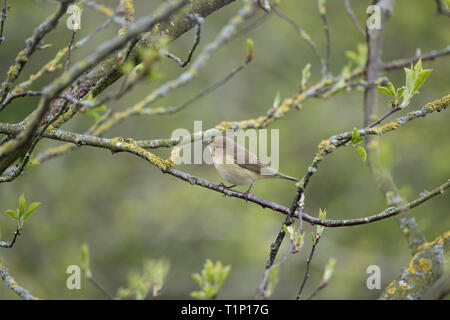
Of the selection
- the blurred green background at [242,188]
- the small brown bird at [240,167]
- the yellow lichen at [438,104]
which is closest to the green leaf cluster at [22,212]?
the small brown bird at [240,167]

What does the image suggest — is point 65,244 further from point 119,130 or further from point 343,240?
point 343,240

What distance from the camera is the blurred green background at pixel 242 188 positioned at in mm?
7195

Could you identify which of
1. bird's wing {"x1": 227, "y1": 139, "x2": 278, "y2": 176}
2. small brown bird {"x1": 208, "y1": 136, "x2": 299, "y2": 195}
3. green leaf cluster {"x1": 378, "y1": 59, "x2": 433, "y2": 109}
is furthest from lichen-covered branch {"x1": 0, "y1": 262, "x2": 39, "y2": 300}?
bird's wing {"x1": 227, "y1": 139, "x2": 278, "y2": 176}

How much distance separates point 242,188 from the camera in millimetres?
7742

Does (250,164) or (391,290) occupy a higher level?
(250,164)

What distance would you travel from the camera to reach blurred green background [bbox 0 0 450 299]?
7195 mm

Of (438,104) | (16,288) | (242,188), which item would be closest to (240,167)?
(438,104)

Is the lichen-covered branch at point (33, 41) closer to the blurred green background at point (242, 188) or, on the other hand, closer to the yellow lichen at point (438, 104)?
the yellow lichen at point (438, 104)

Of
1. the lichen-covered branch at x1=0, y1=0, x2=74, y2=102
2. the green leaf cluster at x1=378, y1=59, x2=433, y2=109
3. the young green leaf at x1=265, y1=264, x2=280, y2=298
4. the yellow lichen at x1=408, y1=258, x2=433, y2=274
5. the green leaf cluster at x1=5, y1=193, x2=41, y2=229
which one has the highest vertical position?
the green leaf cluster at x1=378, y1=59, x2=433, y2=109

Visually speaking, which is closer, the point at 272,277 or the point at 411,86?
the point at 272,277

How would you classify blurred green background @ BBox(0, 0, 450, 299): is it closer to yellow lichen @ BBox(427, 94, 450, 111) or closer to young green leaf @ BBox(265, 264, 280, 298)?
yellow lichen @ BBox(427, 94, 450, 111)

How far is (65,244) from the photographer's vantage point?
7477 millimetres

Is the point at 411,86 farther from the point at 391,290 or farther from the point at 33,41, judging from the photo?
the point at 33,41

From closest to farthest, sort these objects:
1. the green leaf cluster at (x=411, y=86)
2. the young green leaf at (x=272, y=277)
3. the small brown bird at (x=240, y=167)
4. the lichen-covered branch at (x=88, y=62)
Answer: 1. the lichen-covered branch at (x=88, y=62)
2. the young green leaf at (x=272, y=277)
3. the green leaf cluster at (x=411, y=86)
4. the small brown bird at (x=240, y=167)
